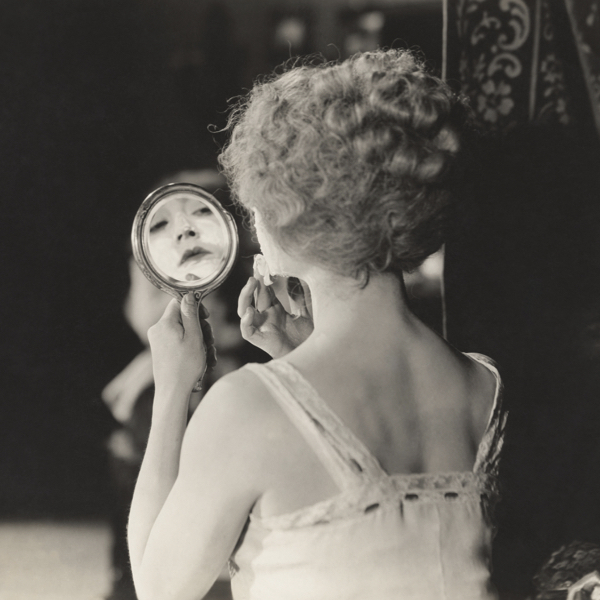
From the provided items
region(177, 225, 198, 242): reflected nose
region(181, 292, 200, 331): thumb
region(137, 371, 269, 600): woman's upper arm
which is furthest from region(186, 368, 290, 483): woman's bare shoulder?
region(177, 225, 198, 242): reflected nose

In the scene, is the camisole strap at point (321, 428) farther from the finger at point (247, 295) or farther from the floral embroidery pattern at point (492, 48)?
the floral embroidery pattern at point (492, 48)

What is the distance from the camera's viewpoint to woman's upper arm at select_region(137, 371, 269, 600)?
71cm

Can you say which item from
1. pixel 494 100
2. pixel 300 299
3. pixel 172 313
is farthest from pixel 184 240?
pixel 494 100

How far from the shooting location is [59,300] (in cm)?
134

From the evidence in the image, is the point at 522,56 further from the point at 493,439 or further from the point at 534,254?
the point at 493,439

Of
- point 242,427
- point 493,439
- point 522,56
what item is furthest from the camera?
point 522,56

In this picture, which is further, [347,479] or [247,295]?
[247,295]

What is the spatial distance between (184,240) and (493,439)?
632mm

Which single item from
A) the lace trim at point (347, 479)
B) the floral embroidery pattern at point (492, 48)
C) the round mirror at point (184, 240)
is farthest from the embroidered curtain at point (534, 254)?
the lace trim at point (347, 479)

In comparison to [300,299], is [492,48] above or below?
above

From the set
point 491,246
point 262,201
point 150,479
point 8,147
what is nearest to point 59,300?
point 8,147

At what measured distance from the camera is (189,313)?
1.15 m

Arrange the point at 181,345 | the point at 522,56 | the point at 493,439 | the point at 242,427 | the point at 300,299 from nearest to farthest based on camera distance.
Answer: the point at 242,427, the point at 493,439, the point at 181,345, the point at 300,299, the point at 522,56

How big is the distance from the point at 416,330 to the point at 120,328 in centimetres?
75
